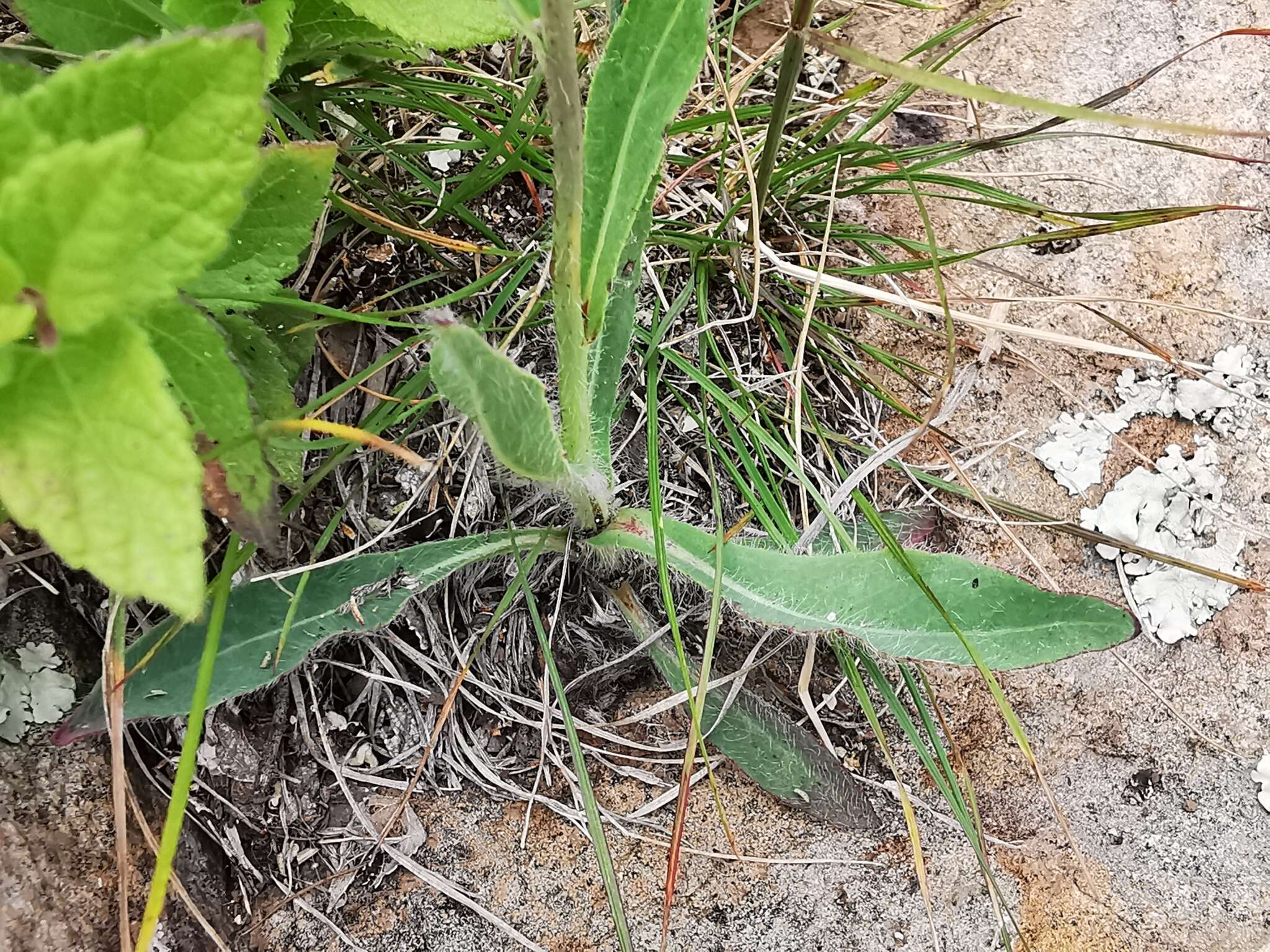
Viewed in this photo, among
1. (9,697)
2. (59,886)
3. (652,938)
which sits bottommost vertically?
(652,938)

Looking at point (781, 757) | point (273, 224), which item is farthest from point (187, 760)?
point (781, 757)

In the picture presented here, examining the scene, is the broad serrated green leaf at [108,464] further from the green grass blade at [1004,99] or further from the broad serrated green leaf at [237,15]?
the green grass blade at [1004,99]

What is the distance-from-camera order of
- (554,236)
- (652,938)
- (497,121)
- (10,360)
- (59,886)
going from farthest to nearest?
(497,121) < (652,938) < (59,886) < (554,236) < (10,360)

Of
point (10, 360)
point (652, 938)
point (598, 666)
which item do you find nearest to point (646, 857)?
point (652, 938)

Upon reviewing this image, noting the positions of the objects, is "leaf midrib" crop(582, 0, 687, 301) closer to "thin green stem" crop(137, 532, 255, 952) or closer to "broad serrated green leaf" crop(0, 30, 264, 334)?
"broad serrated green leaf" crop(0, 30, 264, 334)

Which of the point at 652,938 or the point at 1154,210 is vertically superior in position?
the point at 1154,210

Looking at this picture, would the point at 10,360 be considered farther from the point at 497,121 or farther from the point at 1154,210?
the point at 1154,210

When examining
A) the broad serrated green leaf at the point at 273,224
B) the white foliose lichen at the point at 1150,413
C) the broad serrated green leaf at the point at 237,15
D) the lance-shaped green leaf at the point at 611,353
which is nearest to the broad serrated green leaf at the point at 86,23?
the broad serrated green leaf at the point at 237,15

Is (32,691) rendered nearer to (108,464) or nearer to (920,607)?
(108,464)

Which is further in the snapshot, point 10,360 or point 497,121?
point 497,121
